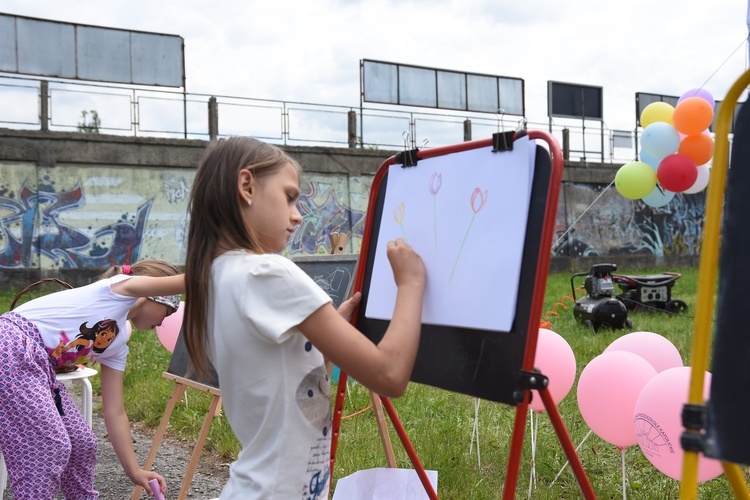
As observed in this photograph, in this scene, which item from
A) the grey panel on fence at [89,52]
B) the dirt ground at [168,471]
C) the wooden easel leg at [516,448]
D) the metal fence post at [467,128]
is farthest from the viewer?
the metal fence post at [467,128]

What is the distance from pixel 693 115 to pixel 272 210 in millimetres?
4872

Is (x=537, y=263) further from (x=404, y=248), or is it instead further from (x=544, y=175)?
→ (x=404, y=248)

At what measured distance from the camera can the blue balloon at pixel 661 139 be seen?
5980 mm

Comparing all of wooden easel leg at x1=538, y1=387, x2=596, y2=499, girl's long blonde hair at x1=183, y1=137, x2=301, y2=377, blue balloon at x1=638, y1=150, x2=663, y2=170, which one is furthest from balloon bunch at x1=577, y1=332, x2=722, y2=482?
blue balloon at x1=638, y1=150, x2=663, y2=170

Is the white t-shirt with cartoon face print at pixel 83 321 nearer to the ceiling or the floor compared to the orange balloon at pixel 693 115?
nearer to the floor

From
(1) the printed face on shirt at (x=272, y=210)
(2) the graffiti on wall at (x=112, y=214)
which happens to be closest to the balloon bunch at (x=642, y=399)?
(1) the printed face on shirt at (x=272, y=210)

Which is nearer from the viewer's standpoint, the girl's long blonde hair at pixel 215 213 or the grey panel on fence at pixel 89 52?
the girl's long blonde hair at pixel 215 213

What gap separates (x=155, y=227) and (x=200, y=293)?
14666 mm

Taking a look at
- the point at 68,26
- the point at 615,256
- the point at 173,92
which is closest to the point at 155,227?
the point at 173,92

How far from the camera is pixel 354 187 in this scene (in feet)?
58.9

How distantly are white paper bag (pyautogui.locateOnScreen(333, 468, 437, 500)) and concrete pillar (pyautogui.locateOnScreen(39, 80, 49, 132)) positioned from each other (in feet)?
45.1

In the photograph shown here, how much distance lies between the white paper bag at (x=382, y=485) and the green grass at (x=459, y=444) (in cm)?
71

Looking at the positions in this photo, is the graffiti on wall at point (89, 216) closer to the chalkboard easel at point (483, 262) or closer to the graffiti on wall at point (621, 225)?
the graffiti on wall at point (621, 225)

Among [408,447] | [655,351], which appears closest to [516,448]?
[408,447]
